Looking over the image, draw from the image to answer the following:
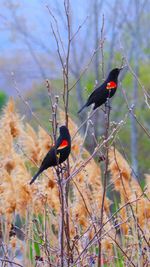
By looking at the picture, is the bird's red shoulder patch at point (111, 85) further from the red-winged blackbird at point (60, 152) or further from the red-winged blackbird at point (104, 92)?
the red-winged blackbird at point (60, 152)

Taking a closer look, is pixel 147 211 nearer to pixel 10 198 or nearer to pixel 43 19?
pixel 10 198

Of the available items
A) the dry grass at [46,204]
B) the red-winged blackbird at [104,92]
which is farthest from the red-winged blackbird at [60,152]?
the dry grass at [46,204]

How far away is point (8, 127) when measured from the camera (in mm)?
3934

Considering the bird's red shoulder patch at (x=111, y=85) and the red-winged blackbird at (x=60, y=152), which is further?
the bird's red shoulder patch at (x=111, y=85)

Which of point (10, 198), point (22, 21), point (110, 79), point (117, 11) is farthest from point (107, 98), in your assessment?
point (22, 21)

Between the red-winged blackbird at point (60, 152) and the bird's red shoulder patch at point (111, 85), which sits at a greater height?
the bird's red shoulder patch at point (111, 85)

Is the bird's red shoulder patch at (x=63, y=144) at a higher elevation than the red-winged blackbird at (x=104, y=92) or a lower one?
lower

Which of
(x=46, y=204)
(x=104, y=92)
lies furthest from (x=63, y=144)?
(x=46, y=204)

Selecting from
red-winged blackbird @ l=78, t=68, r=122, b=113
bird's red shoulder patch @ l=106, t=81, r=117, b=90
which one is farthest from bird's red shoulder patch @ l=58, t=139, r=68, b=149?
bird's red shoulder patch @ l=106, t=81, r=117, b=90

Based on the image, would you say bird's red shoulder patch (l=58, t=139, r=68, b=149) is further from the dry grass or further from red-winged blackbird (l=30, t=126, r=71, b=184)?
the dry grass

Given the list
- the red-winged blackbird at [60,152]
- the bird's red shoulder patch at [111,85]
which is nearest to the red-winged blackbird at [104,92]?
the bird's red shoulder patch at [111,85]

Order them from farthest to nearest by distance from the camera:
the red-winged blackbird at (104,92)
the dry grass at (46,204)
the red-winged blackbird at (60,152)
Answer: the dry grass at (46,204) → the red-winged blackbird at (104,92) → the red-winged blackbird at (60,152)

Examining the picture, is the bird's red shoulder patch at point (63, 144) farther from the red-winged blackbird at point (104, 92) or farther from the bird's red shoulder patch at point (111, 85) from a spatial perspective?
the bird's red shoulder patch at point (111, 85)

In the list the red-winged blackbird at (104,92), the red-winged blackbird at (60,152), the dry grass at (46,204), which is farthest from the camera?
the dry grass at (46,204)
